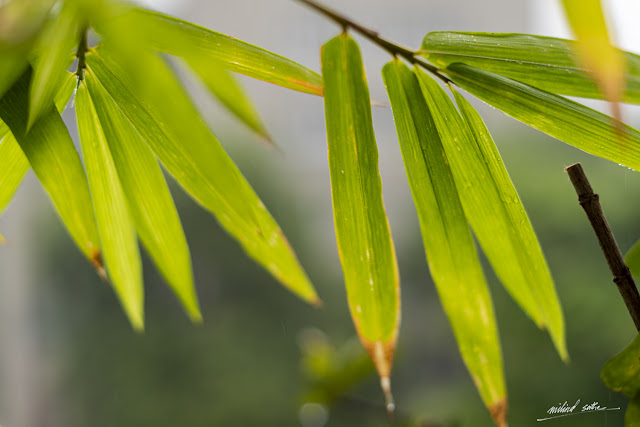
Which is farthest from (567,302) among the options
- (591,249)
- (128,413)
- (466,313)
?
(128,413)

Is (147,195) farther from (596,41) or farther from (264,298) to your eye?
(264,298)

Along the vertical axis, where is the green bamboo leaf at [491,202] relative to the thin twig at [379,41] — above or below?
below

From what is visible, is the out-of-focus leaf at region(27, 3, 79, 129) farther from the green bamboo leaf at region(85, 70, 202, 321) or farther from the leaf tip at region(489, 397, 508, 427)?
the leaf tip at region(489, 397, 508, 427)

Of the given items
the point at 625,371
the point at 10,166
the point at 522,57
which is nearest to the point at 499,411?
the point at 625,371

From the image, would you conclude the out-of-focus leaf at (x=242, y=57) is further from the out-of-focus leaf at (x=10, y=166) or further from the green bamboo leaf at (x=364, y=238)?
the out-of-focus leaf at (x=10, y=166)

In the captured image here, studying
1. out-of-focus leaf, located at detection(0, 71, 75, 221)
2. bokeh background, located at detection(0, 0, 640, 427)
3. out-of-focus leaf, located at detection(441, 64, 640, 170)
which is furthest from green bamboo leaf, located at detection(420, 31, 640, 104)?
bokeh background, located at detection(0, 0, 640, 427)

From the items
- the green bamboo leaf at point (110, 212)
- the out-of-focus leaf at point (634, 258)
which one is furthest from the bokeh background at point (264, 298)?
the green bamboo leaf at point (110, 212)
